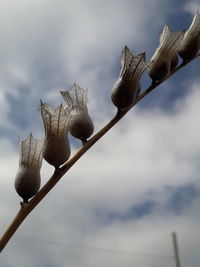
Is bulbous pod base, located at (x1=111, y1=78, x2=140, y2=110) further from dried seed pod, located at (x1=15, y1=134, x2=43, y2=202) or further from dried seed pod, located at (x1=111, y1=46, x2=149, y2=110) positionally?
dried seed pod, located at (x1=15, y1=134, x2=43, y2=202)

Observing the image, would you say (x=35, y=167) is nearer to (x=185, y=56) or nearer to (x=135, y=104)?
(x=135, y=104)

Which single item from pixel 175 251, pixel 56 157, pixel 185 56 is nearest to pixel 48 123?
pixel 56 157

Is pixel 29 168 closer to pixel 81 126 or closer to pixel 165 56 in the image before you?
pixel 81 126

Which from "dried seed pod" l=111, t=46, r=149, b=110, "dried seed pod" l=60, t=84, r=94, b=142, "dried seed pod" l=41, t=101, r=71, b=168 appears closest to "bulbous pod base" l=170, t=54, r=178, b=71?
"dried seed pod" l=111, t=46, r=149, b=110

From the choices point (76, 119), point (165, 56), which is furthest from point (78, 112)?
point (165, 56)

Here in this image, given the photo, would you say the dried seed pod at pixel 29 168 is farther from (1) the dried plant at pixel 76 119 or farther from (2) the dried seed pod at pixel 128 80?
(2) the dried seed pod at pixel 128 80

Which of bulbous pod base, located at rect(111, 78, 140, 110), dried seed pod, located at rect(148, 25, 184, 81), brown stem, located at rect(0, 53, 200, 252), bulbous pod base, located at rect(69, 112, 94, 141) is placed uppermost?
dried seed pod, located at rect(148, 25, 184, 81)
